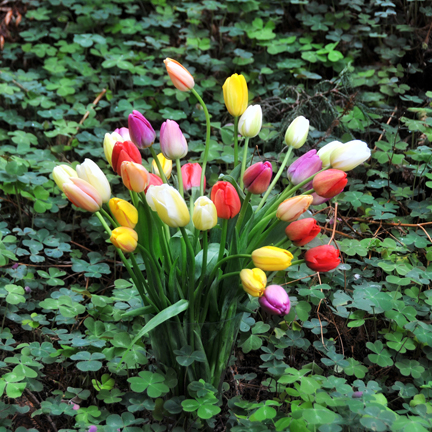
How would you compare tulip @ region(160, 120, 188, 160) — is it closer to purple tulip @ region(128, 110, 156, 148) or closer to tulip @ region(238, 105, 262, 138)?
purple tulip @ region(128, 110, 156, 148)

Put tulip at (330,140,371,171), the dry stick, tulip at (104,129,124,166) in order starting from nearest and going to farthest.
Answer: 1. tulip at (330,140,371,171)
2. tulip at (104,129,124,166)
3. the dry stick

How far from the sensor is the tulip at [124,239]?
1.03 meters

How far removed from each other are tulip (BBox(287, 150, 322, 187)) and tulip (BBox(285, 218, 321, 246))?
142mm

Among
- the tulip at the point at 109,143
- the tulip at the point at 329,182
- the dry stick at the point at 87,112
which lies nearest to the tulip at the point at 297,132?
the tulip at the point at 329,182

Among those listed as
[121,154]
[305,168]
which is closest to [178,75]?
[121,154]

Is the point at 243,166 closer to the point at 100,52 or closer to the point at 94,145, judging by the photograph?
the point at 94,145

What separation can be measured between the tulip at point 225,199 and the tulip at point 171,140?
184 millimetres

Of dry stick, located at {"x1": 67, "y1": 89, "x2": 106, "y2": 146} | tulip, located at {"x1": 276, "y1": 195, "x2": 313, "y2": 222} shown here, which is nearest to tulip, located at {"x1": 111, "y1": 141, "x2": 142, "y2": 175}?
tulip, located at {"x1": 276, "y1": 195, "x2": 313, "y2": 222}

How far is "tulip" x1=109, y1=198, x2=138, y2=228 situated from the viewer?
1.06 metres

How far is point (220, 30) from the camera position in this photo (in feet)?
9.81

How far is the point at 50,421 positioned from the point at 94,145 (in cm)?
153

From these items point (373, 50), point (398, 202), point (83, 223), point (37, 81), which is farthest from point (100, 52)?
point (398, 202)

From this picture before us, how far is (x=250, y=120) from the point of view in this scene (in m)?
1.25

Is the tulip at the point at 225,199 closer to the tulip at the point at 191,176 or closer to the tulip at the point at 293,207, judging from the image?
the tulip at the point at 293,207
